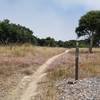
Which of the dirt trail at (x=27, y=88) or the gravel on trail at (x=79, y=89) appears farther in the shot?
the dirt trail at (x=27, y=88)

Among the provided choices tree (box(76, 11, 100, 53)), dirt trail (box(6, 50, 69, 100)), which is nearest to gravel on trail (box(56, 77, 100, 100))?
dirt trail (box(6, 50, 69, 100))

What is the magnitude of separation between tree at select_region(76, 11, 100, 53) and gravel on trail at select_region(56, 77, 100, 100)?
3778cm

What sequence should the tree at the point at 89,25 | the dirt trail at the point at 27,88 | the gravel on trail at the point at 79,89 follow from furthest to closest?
the tree at the point at 89,25 → the dirt trail at the point at 27,88 → the gravel on trail at the point at 79,89

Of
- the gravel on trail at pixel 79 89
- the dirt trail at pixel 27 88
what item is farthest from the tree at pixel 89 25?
the gravel on trail at pixel 79 89

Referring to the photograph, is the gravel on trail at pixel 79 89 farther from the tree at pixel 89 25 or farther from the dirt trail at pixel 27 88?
the tree at pixel 89 25

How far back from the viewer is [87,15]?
5481 cm

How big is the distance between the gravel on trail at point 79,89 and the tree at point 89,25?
3778 cm

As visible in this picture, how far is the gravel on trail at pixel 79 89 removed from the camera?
12.2 m

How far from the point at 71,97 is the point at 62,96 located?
34 centimetres

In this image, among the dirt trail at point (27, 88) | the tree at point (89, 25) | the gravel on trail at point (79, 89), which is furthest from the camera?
the tree at point (89, 25)

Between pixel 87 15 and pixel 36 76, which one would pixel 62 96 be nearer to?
pixel 36 76

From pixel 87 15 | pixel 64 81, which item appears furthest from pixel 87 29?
pixel 64 81

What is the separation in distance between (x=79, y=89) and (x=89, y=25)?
4020 cm

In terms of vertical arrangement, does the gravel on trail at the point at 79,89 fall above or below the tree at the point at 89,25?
below
